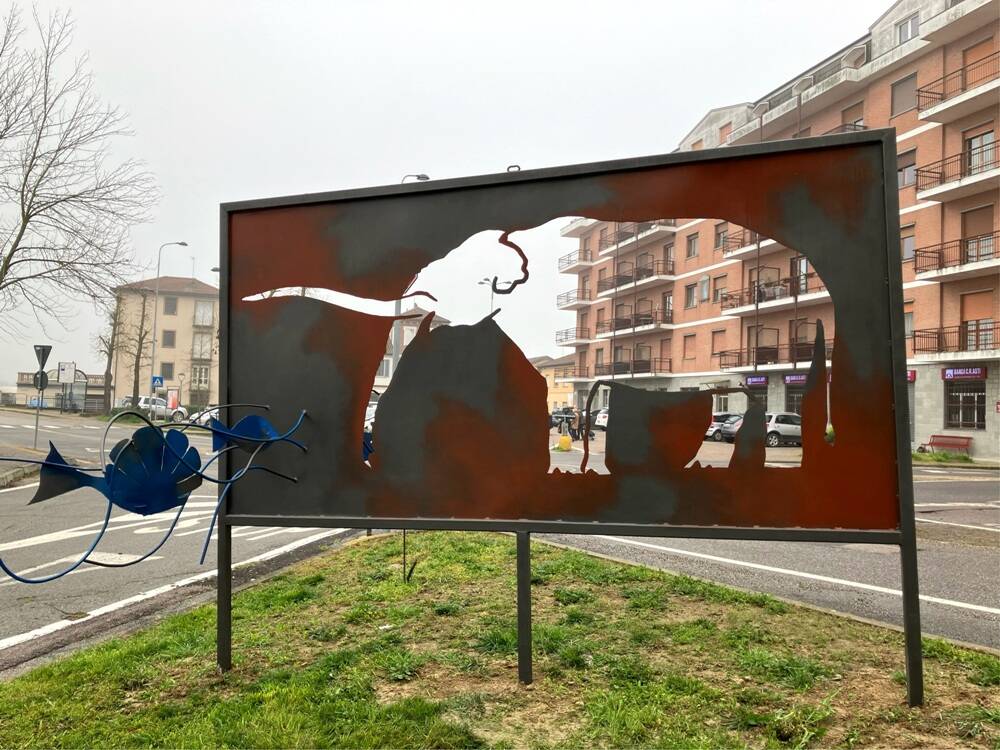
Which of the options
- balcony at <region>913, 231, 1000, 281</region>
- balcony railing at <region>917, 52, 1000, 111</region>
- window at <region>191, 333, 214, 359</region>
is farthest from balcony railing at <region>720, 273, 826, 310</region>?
window at <region>191, 333, 214, 359</region>

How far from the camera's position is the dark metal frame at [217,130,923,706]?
3326 millimetres

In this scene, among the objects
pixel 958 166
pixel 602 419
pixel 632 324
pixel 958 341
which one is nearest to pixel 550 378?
pixel 602 419

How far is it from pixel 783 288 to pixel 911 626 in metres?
2.00

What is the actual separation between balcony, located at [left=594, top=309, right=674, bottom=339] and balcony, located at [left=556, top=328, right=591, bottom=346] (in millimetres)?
210

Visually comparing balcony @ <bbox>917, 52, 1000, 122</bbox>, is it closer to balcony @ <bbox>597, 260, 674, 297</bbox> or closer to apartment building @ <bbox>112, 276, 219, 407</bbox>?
balcony @ <bbox>597, 260, 674, 297</bbox>

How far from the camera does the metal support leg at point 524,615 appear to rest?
3.56 m

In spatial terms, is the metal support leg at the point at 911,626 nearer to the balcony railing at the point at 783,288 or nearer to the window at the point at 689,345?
the balcony railing at the point at 783,288

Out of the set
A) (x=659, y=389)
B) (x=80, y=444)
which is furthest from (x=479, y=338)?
(x=80, y=444)

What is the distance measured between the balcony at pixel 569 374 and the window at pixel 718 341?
0.99 m

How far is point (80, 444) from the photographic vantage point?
22406 mm

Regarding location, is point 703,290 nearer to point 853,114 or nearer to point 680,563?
point 680,563

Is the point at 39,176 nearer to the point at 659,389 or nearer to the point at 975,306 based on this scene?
the point at 659,389

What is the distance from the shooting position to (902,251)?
1241cm

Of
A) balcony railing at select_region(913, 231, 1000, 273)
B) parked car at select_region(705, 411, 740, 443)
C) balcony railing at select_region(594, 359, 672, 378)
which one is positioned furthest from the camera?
balcony railing at select_region(913, 231, 1000, 273)
